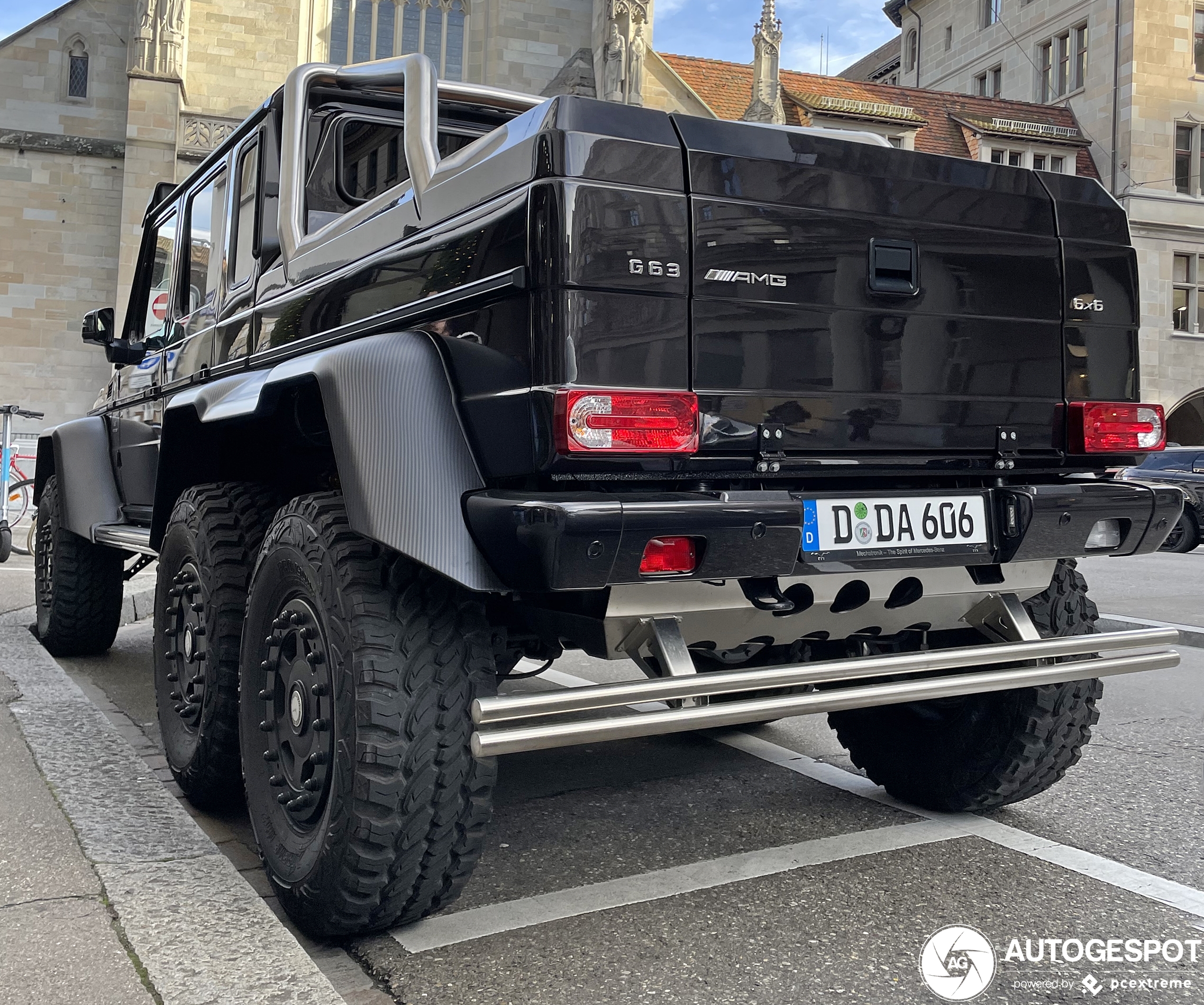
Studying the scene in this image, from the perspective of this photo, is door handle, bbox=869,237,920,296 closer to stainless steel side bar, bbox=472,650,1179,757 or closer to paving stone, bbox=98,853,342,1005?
stainless steel side bar, bbox=472,650,1179,757

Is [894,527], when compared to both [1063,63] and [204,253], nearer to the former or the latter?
[204,253]

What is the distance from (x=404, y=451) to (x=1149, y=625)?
6.03 metres

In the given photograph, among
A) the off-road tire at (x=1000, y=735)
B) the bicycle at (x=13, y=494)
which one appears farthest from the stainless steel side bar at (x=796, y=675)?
the bicycle at (x=13, y=494)

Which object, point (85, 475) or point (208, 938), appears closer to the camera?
point (208, 938)

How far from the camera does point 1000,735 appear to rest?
335 cm

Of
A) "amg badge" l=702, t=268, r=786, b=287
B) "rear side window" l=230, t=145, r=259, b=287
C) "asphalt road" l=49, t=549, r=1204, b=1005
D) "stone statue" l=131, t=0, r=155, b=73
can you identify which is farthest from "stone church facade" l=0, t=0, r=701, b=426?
"amg badge" l=702, t=268, r=786, b=287

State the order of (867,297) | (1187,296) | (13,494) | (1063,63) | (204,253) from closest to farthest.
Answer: (867,297)
(204,253)
(13,494)
(1187,296)
(1063,63)

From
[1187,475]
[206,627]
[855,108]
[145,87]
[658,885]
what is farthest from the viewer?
[855,108]

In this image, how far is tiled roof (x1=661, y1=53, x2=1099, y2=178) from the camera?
3086cm

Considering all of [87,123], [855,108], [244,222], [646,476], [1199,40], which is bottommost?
[646,476]

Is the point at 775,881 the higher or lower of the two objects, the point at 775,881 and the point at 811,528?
the lower

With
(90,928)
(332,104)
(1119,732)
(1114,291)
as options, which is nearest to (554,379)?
(90,928)

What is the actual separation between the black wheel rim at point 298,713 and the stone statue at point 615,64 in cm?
2409

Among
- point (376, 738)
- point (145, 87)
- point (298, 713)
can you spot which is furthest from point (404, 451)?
point (145, 87)
